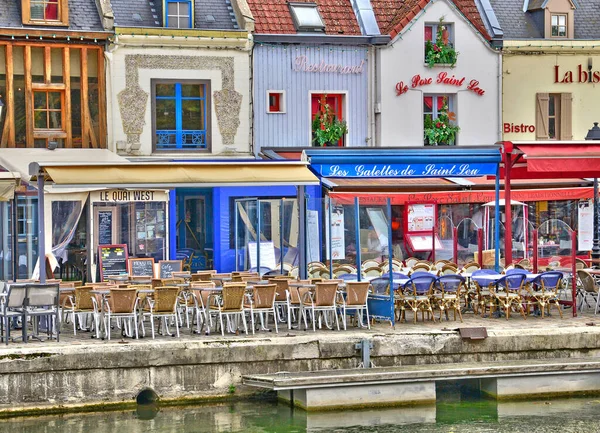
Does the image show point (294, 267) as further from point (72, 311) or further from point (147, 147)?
point (147, 147)

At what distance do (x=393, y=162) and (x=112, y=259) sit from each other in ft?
28.9

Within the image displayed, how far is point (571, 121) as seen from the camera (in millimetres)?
33312

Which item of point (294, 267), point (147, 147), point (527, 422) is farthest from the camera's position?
point (147, 147)

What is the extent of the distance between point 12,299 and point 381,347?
5207 millimetres

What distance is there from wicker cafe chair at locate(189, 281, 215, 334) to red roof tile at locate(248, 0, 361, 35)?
12.3m

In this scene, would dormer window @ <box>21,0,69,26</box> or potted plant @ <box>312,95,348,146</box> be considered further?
potted plant @ <box>312,95,348,146</box>

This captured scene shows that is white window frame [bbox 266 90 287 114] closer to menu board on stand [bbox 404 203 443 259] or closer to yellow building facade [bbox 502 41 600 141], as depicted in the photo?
menu board on stand [bbox 404 203 443 259]

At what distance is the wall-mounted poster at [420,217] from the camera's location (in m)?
31.0

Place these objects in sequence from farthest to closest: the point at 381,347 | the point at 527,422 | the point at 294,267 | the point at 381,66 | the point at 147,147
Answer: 1. the point at 381,66
2. the point at 147,147
3. the point at 294,267
4. the point at 381,347
5. the point at 527,422

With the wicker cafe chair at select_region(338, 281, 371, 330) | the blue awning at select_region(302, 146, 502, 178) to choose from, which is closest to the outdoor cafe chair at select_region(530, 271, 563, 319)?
the blue awning at select_region(302, 146, 502, 178)

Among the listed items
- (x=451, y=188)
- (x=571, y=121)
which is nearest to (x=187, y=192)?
(x=451, y=188)

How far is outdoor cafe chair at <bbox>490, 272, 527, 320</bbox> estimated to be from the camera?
2045cm

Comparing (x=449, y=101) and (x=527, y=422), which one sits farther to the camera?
(x=449, y=101)

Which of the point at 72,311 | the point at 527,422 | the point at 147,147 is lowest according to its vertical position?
the point at 527,422
